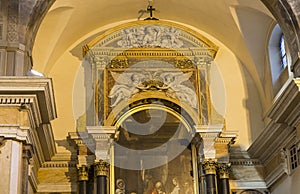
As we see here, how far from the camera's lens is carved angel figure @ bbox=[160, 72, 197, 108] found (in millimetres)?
14445

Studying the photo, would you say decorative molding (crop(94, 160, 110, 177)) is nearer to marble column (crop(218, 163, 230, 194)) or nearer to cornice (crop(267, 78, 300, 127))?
marble column (crop(218, 163, 230, 194))

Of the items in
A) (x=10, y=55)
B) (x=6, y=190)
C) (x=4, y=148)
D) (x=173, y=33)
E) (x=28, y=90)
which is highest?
(x=173, y=33)

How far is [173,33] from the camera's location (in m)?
14.7

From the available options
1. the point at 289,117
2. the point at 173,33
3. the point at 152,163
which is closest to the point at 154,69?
the point at 173,33

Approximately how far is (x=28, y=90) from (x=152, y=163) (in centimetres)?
520

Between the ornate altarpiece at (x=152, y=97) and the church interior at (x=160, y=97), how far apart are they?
2cm

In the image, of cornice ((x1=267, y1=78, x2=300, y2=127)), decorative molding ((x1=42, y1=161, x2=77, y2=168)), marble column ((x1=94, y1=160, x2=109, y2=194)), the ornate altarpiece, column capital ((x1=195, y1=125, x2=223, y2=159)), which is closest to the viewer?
cornice ((x1=267, y1=78, x2=300, y2=127))

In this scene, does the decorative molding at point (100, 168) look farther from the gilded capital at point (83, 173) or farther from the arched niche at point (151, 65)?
the arched niche at point (151, 65)

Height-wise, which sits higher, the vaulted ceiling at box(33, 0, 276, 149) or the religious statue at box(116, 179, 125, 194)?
the vaulted ceiling at box(33, 0, 276, 149)

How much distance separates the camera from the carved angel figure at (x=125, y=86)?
565 inches

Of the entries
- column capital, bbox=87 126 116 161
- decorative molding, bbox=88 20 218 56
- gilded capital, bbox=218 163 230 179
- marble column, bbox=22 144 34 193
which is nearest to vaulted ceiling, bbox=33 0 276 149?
decorative molding, bbox=88 20 218 56

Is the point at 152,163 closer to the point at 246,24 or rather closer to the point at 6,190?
the point at 246,24

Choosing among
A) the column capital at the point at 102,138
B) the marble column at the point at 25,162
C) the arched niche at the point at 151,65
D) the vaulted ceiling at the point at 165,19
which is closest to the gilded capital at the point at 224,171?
the arched niche at the point at 151,65

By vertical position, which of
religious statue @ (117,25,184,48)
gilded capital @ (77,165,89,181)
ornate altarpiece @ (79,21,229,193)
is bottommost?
gilded capital @ (77,165,89,181)
